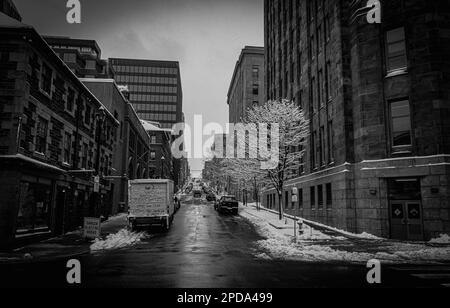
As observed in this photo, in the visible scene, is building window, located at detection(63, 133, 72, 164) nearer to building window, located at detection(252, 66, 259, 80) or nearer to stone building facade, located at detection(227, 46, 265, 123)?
stone building facade, located at detection(227, 46, 265, 123)

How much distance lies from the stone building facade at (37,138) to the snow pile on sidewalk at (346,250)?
34.8ft

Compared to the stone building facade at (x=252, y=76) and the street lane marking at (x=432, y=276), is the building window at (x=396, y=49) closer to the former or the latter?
the street lane marking at (x=432, y=276)

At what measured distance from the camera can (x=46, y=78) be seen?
19.9 metres

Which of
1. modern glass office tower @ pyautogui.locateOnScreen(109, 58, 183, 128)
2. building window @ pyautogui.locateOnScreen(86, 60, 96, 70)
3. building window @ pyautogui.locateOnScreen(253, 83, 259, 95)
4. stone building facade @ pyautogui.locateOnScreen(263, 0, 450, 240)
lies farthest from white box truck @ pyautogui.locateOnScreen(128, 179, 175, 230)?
modern glass office tower @ pyautogui.locateOnScreen(109, 58, 183, 128)

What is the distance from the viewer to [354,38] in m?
24.5

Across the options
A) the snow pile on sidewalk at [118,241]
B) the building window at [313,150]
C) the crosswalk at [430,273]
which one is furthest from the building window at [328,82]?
the crosswalk at [430,273]

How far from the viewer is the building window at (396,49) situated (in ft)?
73.3

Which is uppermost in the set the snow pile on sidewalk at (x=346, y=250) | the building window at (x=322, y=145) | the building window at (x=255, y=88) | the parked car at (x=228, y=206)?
the building window at (x=255, y=88)

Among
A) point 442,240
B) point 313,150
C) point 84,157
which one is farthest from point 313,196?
point 84,157

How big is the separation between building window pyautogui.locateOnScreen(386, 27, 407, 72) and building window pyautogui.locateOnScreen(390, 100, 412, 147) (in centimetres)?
246

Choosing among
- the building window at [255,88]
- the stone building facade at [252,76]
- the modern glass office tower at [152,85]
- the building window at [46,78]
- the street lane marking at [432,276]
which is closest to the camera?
the street lane marking at [432,276]

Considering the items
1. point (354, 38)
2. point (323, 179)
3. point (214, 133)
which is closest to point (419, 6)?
point (354, 38)

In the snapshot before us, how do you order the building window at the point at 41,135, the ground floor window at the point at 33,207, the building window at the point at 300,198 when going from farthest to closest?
the building window at the point at 300,198 → the building window at the point at 41,135 → the ground floor window at the point at 33,207

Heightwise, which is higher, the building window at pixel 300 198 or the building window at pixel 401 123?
the building window at pixel 401 123
